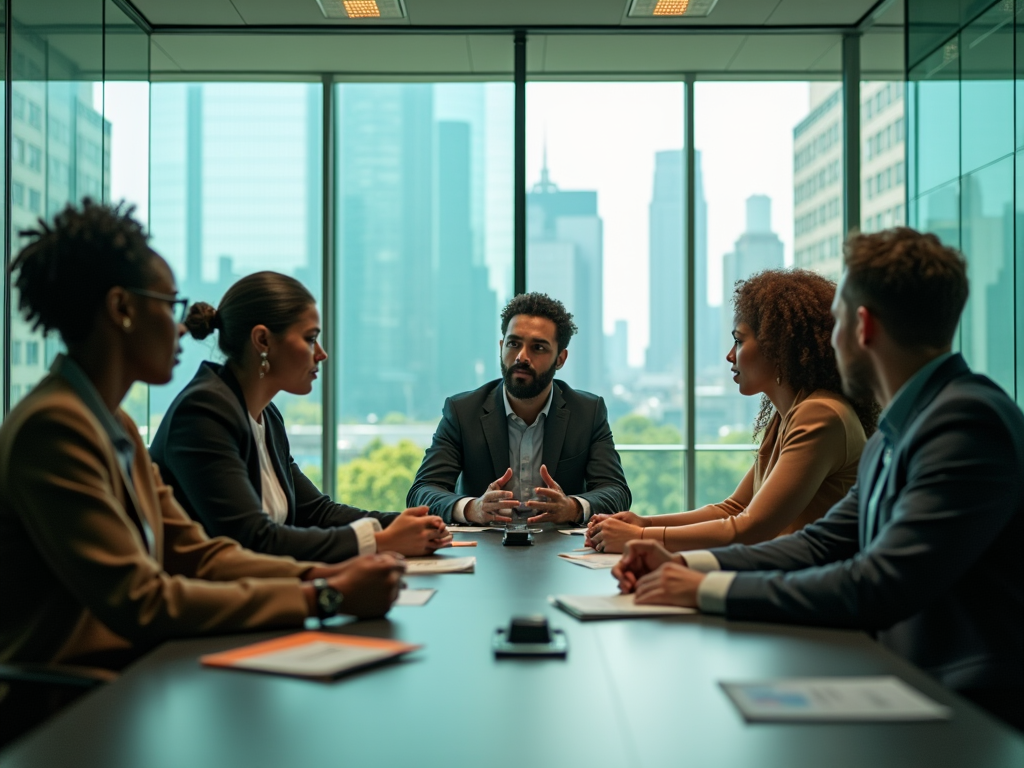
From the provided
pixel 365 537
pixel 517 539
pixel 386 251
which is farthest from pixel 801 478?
pixel 386 251

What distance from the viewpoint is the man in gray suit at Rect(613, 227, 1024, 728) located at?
5.57 feet

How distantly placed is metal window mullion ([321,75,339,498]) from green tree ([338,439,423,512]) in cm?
13

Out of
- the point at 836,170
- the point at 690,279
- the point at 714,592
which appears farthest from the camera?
the point at 690,279

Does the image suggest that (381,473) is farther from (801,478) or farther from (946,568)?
(946,568)

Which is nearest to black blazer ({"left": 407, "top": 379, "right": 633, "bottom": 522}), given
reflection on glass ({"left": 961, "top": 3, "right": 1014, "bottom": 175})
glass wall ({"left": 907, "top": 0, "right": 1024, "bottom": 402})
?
glass wall ({"left": 907, "top": 0, "right": 1024, "bottom": 402})

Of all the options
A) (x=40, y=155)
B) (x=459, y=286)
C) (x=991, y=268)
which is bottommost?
(x=991, y=268)

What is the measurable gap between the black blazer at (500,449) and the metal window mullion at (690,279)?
249 cm

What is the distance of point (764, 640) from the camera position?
167 cm

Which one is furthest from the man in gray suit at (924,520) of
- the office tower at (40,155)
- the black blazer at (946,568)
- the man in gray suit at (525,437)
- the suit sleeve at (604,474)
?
the office tower at (40,155)

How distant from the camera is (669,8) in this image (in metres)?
5.52

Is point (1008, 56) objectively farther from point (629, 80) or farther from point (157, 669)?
point (157, 669)

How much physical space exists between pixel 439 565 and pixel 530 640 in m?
0.87

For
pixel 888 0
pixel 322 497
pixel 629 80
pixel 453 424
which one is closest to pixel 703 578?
pixel 322 497

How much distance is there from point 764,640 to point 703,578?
0.82ft
